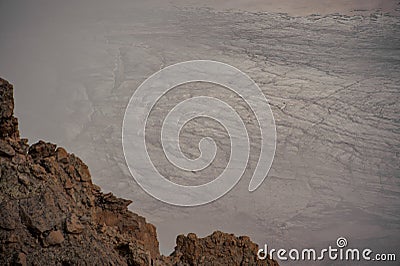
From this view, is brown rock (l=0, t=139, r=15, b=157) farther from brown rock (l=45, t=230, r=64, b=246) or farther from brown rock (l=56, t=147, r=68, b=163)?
brown rock (l=45, t=230, r=64, b=246)

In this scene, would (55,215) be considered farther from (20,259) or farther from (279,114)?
(279,114)

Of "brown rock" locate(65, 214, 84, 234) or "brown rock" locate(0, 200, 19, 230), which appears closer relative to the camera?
"brown rock" locate(0, 200, 19, 230)

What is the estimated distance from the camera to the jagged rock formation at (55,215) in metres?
2.03

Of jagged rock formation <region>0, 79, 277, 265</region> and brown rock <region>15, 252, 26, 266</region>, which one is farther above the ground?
jagged rock formation <region>0, 79, 277, 265</region>

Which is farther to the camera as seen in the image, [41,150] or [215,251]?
[215,251]

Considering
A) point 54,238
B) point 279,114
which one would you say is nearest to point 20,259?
point 54,238

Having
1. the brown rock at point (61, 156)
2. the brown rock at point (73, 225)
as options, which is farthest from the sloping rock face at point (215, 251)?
the brown rock at point (61, 156)

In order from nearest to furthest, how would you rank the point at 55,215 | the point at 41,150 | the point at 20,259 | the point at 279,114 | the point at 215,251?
the point at 20,259 → the point at 55,215 → the point at 41,150 → the point at 215,251 → the point at 279,114

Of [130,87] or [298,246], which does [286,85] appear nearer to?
[130,87]

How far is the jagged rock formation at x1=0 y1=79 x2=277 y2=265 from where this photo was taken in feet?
6.65

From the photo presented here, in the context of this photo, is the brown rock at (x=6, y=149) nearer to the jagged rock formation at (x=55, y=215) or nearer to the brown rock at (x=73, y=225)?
the jagged rock formation at (x=55, y=215)

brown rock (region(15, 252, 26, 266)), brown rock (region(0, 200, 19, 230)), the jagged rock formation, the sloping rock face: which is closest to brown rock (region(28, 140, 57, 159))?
the jagged rock formation

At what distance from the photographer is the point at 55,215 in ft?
6.87

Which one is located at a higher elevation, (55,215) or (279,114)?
(279,114)
